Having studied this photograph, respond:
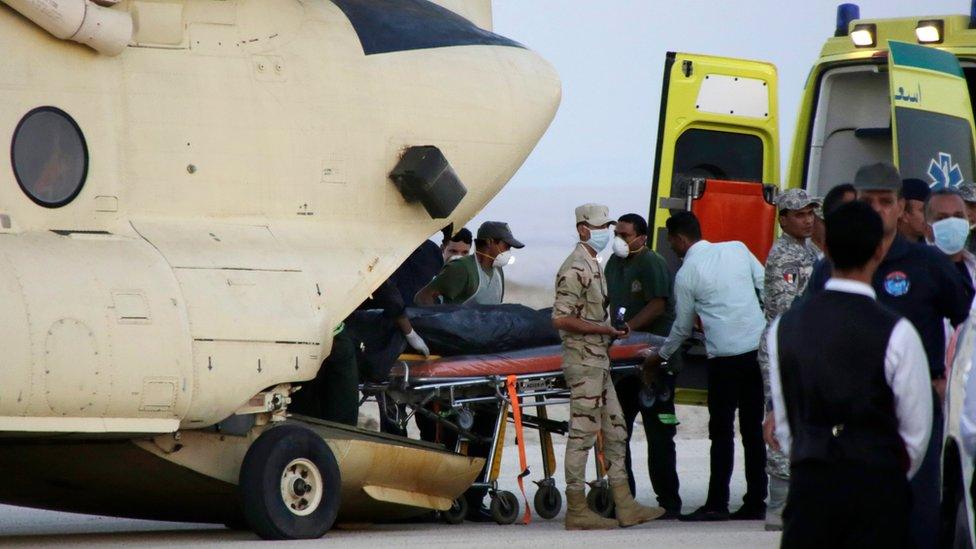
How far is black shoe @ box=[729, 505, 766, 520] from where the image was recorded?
33.9 ft

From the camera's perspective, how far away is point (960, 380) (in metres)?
5.39

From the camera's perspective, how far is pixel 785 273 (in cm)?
939

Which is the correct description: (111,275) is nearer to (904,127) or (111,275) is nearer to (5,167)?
(5,167)

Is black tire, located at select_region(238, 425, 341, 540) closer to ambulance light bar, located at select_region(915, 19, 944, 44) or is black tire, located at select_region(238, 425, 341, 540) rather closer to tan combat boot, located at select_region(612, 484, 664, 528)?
tan combat boot, located at select_region(612, 484, 664, 528)

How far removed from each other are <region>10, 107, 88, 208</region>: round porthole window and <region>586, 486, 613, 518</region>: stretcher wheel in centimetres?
393

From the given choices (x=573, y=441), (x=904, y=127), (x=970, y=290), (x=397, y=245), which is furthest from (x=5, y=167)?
(x=904, y=127)

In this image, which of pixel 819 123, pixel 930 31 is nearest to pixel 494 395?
pixel 819 123

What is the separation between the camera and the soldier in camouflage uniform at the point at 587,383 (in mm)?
9688

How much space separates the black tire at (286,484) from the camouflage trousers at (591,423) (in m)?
1.65

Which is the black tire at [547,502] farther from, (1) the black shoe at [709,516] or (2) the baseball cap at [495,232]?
(2) the baseball cap at [495,232]

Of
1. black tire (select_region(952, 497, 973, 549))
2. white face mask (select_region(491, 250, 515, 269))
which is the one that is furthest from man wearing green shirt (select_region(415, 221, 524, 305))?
black tire (select_region(952, 497, 973, 549))

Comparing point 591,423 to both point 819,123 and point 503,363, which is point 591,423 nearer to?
point 503,363

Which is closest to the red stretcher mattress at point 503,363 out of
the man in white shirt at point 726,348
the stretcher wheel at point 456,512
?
the man in white shirt at point 726,348

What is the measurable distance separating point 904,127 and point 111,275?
18.2 ft
